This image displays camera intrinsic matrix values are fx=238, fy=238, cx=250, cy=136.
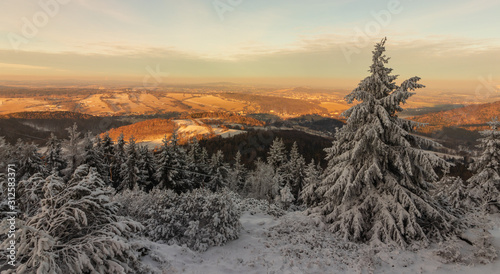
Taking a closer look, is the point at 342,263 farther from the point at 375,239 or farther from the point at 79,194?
the point at 79,194

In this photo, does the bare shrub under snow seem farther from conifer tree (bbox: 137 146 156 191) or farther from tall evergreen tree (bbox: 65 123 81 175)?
conifer tree (bbox: 137 146 156 191)

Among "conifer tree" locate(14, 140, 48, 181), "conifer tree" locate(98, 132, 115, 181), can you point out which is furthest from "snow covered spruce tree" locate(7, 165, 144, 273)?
"conifer tree" locate(98, 132, 115, 181)

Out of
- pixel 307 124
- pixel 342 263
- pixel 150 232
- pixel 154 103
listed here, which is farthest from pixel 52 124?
pixel 307 124

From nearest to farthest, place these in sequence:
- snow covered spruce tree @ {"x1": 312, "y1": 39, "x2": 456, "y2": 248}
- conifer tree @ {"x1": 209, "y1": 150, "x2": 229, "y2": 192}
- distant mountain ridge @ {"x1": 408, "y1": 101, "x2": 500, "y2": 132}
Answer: snow covered spruce tree @ {"x1": 312, "y1": 39, "x2": 456, "y2": 248} < conifer tree @ {"x1": 209, "y1": 150, "x2": 229, "y2": 192} < distant mountain ridge @ {"x1": 408, "y1": 101, "x2": 500, "y2": 132}

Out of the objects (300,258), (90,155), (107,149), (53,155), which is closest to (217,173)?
(107,149)

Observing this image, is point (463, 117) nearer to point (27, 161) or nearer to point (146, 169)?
point (146, 169)

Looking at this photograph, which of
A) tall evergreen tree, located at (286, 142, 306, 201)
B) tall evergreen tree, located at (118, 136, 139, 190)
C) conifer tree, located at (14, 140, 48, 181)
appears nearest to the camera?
conifer tree, located at (14, 140, 48, 181)
